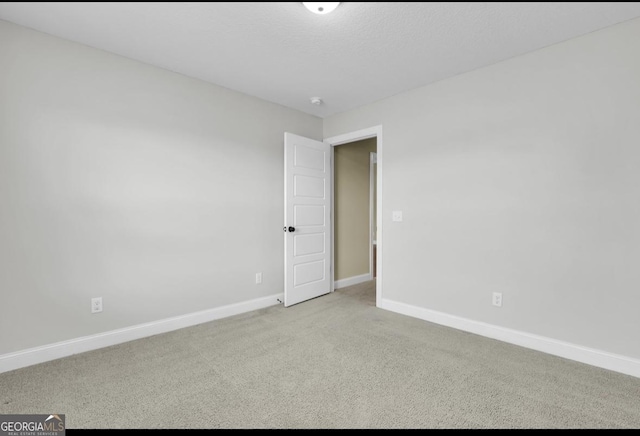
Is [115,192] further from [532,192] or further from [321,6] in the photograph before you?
[532,192]

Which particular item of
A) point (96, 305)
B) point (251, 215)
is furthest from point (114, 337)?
point (251, 215)

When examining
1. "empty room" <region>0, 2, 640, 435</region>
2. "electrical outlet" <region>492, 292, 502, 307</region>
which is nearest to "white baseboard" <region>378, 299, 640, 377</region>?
"empty room" <region>0, 2, 640, 435</region>

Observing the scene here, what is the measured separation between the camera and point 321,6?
184cm

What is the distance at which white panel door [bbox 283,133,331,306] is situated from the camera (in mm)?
3484

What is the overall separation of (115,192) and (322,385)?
2326mm

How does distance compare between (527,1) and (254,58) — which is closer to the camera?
(527,1)

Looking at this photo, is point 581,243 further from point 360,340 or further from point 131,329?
point 131,329

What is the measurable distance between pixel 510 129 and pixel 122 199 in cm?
352

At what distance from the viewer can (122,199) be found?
2.50 m

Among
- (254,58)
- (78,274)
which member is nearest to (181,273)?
(78,274)

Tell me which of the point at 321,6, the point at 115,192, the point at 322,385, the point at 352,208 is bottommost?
the point at 322,385

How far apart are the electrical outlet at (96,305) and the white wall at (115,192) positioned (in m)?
0.04

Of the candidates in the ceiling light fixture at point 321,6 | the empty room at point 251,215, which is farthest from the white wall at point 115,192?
the ceiling light fixture at point 321,6

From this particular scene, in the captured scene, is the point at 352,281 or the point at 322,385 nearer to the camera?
the point at 322,385
